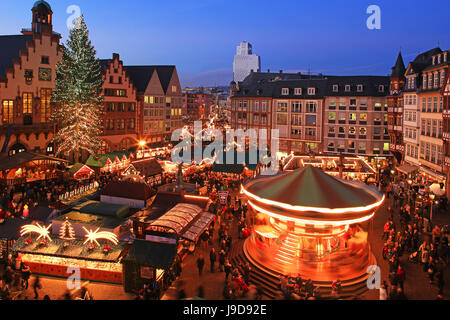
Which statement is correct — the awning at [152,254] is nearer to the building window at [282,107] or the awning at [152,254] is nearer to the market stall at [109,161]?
the market stall at [109,161]

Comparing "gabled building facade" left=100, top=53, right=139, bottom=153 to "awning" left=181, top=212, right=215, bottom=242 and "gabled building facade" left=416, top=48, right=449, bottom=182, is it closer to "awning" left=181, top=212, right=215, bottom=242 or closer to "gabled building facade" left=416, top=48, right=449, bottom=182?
"awning" left=181, top=212, right=215, bottom=242

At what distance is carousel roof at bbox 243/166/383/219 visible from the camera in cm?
1634

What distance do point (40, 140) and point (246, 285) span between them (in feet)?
115

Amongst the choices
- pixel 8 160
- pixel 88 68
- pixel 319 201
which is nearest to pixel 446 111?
pixel 319 201

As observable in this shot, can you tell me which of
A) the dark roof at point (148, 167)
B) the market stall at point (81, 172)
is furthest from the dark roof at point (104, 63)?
the dark roof at point (148, 167)

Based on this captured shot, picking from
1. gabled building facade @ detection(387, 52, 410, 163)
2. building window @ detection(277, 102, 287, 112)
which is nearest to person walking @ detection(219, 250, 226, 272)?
gabled building facade @ detection(387, 52, 410, 163)

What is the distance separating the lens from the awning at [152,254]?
15875 millimetres

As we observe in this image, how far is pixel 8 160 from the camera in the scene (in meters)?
32.1

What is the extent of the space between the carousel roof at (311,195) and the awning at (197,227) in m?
3.10

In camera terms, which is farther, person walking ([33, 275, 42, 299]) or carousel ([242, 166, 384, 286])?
carousel ([242, 166, 384, 286])

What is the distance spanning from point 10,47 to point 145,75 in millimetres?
21066

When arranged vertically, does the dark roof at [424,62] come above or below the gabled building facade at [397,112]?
above

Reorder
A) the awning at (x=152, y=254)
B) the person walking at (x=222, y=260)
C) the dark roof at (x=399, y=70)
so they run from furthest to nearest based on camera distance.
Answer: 1. the dark roof at (x=399, y=70)
2. the person walking at (x=222, y=260)
3. the awning at (x=152, y=254)

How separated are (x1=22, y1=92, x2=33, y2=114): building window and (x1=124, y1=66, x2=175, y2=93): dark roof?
63.5ft
